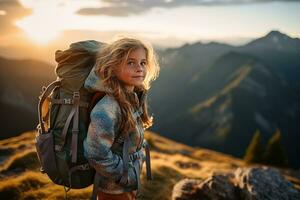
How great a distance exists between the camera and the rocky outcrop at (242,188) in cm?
1016

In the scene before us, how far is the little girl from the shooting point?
4304mm

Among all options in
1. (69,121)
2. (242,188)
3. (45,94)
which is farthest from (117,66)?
(242,188)

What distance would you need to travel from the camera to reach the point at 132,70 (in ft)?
15.2

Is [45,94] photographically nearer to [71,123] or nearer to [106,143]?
[71,123]

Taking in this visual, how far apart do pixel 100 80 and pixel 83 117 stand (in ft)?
1.88

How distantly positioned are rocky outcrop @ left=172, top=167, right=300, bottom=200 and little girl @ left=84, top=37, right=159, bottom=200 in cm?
580

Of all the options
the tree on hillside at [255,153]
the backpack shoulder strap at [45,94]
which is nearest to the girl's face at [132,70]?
the backpack shoulder strap at [45,94]

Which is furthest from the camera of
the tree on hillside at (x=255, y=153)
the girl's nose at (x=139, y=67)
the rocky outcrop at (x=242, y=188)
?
the tree on hillside at (x=255, y=153)

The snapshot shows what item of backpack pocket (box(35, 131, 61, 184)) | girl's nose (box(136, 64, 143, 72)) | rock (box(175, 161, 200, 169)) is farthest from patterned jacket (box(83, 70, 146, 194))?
rock (box(175, 161, 200, 169))

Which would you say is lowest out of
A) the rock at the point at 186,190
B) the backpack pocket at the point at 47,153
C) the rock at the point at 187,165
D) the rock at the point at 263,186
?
the rock at the point at 187,165

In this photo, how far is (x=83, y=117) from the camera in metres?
4.55

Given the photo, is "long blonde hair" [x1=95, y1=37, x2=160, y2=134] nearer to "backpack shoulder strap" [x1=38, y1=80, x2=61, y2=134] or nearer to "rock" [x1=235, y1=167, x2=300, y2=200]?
"backpack shoulder strap" [x1=38, y1=80, x2=61, y2=134]

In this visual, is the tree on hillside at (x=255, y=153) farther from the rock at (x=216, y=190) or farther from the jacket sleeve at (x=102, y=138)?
the jacket sleeve at (x=102, y=138)

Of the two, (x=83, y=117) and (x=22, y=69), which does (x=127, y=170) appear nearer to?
(x=83, y=117)
